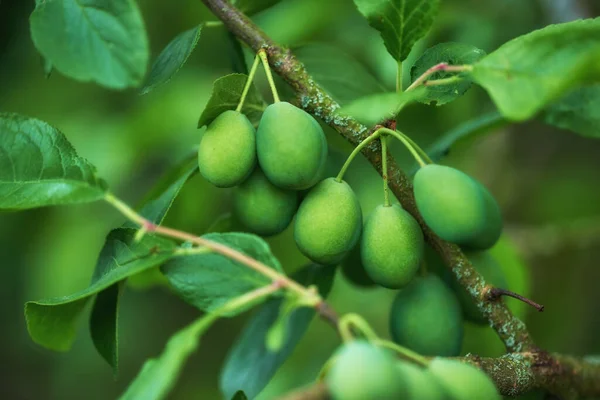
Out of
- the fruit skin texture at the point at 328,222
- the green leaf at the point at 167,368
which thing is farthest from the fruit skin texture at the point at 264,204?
the green leaf at the point at 167,368

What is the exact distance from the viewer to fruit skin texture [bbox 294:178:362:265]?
0.77 metres

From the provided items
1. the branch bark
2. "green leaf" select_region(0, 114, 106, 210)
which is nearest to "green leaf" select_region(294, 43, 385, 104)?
the branch bark

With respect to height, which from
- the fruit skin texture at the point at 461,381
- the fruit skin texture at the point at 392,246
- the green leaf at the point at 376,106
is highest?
A: the green leaf at the point at 376,106

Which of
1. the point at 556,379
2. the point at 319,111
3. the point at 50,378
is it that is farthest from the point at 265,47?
the point at 50,378

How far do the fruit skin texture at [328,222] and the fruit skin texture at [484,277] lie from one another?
176 mm

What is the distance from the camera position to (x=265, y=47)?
864 mm

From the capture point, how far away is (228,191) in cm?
148

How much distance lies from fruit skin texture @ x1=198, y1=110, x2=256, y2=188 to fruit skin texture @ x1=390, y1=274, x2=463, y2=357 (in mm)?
261

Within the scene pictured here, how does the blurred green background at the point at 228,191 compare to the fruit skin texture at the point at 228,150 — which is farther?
the blurred green background at the point at 228,191

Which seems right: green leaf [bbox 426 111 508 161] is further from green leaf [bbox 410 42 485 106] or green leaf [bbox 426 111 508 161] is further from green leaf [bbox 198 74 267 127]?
green leaf [bbox 198 74 267 127]

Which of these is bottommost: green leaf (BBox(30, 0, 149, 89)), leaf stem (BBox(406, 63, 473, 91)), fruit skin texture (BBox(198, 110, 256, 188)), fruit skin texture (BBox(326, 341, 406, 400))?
fruit skin texture (BBox(326, 341, 406, 400))

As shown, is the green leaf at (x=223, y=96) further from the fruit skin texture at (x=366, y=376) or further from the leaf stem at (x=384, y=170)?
the fruit skin texture at (x=366, y=376)

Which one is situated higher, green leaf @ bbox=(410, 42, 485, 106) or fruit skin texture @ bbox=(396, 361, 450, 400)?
green leaf @ bbox=(410, 42, 485, 106)

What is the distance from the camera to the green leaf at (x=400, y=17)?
2.55 feet
